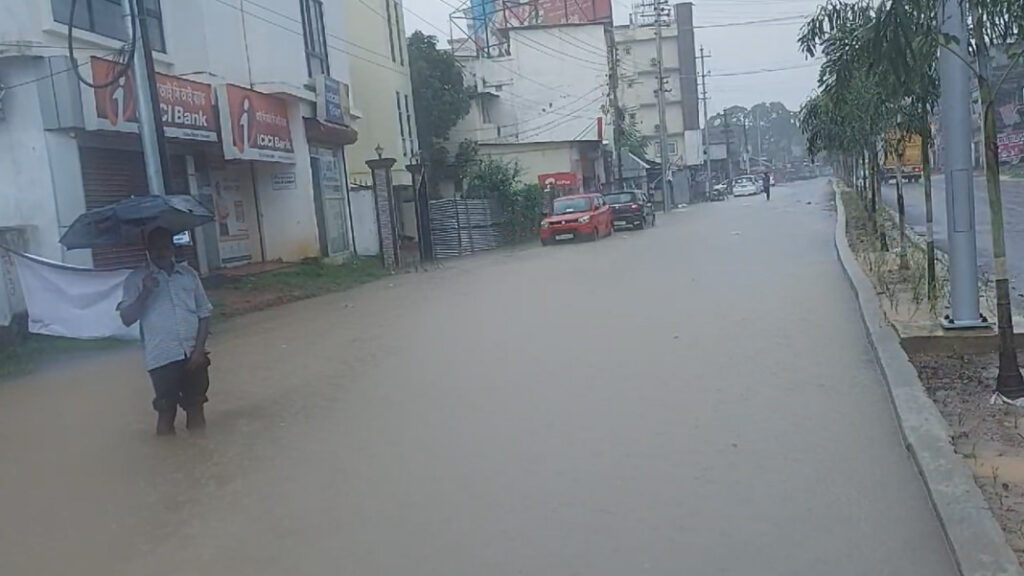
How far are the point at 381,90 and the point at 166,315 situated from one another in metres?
30.3

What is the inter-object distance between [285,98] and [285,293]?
5.43 metres

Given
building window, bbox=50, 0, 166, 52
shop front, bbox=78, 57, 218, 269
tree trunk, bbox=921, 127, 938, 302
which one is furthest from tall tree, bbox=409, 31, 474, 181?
tree trunk, bbox=921, 127, 938, 302

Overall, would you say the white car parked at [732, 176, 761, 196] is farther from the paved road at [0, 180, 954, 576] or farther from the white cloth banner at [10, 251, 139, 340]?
the white cloth banner at [10, 251, 139, 340]

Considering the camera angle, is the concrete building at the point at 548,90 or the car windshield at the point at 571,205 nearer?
the car windshield at the point at 571,205

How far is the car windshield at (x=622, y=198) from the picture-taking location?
129ft

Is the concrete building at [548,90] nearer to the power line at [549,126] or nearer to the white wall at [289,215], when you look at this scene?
the power line at [549,126]

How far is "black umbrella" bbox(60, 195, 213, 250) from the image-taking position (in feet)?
24.7

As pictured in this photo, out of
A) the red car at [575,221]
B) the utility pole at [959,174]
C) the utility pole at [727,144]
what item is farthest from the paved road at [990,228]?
the utility pole at [727,144]

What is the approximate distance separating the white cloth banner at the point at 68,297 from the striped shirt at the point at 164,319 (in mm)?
5336

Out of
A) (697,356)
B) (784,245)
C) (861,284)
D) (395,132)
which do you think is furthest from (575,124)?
(697,356)

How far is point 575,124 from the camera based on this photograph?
58.6 meters

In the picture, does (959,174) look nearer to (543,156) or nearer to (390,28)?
(390,28)

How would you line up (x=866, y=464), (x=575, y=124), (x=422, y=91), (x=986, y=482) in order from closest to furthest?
(x=986, y=482) < (x=866, y=464) < (x=422, y=91) < (x=575, y=124)

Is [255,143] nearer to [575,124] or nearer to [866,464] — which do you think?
[866,464]
